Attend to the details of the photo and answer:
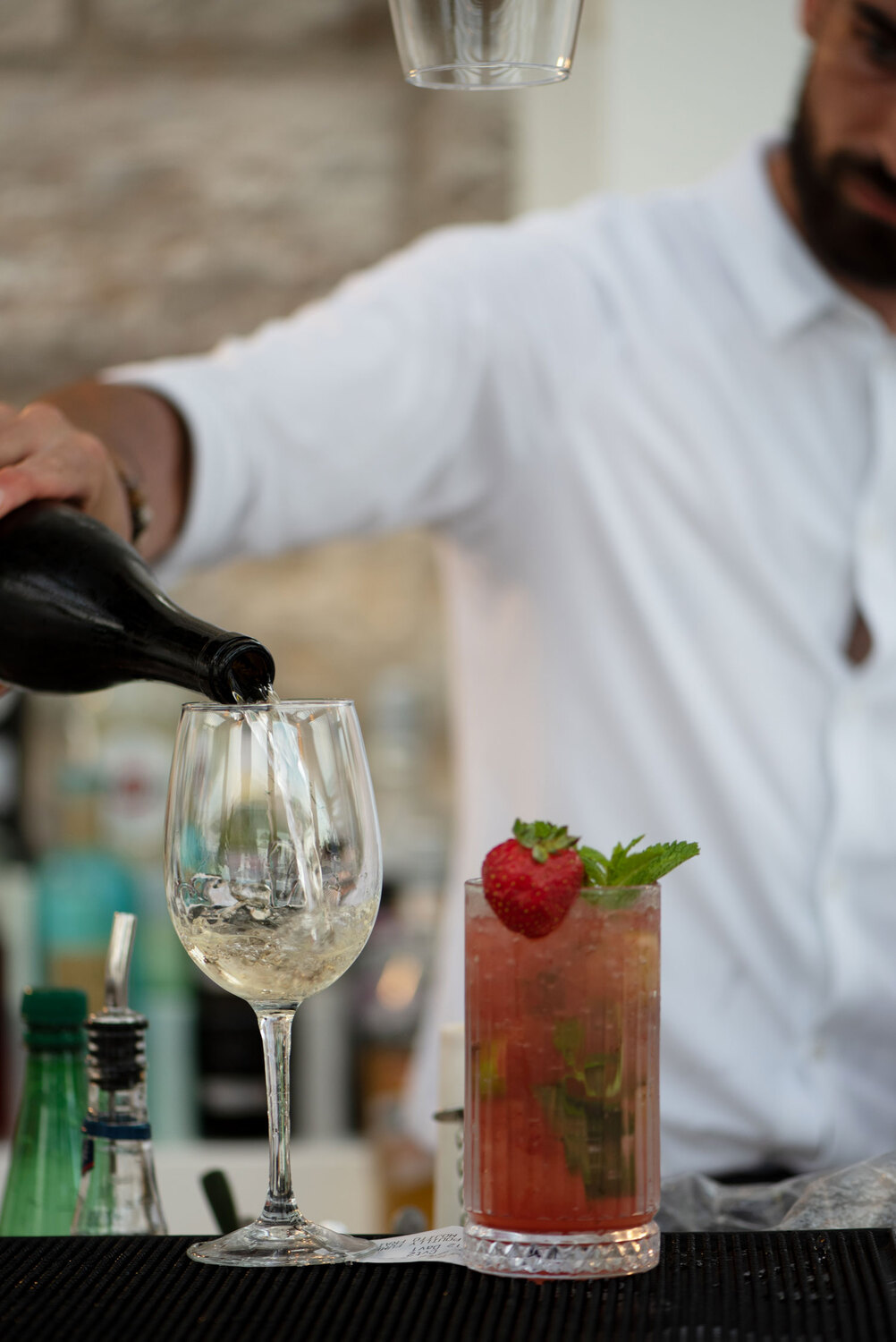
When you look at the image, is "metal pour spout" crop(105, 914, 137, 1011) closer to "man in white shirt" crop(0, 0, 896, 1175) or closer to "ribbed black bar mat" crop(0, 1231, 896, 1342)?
"ribbed black bar mat" crop(0, 1231, 896, 1342)

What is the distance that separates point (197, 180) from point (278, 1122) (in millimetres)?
1894

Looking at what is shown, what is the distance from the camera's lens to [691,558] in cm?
132

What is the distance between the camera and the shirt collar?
1.32m

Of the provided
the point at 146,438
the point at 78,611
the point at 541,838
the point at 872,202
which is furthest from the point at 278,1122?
the point at 872,202

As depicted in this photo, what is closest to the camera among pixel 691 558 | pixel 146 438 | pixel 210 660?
pixel 210 660

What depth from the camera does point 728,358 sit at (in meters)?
1.34

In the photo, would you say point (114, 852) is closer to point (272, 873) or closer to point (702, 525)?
point (702, 525)

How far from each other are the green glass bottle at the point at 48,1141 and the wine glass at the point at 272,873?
138 mm

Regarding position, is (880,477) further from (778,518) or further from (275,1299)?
(275,1299)

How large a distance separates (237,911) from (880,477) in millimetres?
887

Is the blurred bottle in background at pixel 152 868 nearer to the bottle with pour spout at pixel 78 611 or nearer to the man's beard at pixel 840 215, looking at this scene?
the man's beard at pixel 840 215

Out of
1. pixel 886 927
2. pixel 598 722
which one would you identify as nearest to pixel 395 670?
pixel 598 722

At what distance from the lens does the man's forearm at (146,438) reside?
3.16 ft

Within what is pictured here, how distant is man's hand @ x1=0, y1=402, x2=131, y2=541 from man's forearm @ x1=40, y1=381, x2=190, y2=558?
0.12 meters
